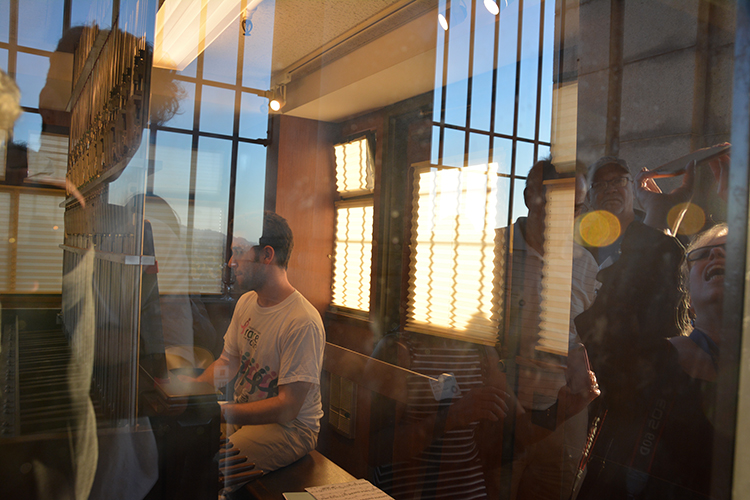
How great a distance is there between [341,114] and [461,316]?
2.00 ft

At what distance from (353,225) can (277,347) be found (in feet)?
1.14

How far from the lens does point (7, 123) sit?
41 centimetres

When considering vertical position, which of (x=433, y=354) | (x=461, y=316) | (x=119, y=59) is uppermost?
(x=119, y=59)

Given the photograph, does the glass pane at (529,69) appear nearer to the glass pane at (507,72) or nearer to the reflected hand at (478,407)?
the glass pane at (507,72)

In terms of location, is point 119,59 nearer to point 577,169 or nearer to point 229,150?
point 229,150

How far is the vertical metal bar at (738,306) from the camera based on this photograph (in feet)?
1.00

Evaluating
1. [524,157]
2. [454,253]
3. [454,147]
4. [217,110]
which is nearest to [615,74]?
[524,157]

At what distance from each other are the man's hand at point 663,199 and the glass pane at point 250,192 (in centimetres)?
66

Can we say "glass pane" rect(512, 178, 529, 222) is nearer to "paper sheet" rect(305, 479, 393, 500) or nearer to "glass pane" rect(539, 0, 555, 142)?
"glass pane" rect(539, 0, 555, 142)

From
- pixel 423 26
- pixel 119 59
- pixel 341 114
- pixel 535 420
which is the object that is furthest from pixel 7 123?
pixel 535 420

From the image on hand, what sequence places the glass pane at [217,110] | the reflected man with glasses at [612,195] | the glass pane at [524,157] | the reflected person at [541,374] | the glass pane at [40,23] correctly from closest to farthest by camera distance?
the glass pane at [40,23] → the glass pane at [217,110] → the reflected man with glasses at [612,195] → the reflected person at [541,374] → the glass pane at [524,157]

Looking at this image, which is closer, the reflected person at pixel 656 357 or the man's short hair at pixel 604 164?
the reflected person at pixel 656 357

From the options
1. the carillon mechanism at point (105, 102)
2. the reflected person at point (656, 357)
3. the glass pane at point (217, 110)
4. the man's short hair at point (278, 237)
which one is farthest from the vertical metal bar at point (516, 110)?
the carillon mechanism at point (105, 102)

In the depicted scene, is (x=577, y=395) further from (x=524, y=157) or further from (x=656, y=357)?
(x=524, y=157)
